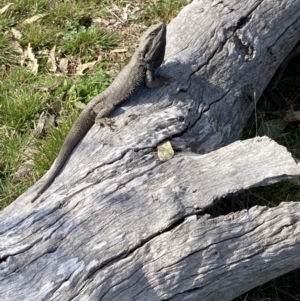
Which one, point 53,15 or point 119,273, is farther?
point 53,15

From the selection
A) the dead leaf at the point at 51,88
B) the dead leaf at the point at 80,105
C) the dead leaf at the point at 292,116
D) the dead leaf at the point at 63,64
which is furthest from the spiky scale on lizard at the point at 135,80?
the dead leaf at the point at 63,64

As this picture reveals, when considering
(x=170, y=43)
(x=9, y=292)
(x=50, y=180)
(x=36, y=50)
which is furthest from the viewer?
(x=36, y=50)

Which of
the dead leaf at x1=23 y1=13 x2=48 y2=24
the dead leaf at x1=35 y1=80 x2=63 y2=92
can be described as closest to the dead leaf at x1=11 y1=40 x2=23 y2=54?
the dead leaf at x1=23 y1=13 x2=48 y2=24

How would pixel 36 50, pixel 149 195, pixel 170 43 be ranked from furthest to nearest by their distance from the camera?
1. pixel 36 50
2. pixel 170 43
3. pixel 149 195

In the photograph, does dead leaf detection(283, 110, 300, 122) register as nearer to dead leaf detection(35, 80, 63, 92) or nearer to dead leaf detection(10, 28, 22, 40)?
dead leaf detection(35, 80, 63, 92)

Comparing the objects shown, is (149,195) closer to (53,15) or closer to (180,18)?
(180,18)

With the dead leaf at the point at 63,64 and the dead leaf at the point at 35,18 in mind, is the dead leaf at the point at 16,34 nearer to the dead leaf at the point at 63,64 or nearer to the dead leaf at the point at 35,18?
the dead leaf at the point at 35,18

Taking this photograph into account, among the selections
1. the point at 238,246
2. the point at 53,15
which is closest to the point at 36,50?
the point at 53,15
